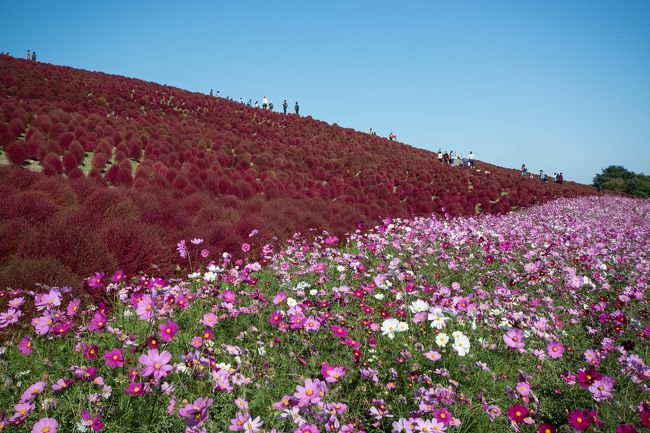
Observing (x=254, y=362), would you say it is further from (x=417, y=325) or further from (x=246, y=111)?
(x=246, y=111)

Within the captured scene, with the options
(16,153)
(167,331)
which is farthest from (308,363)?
(16,153)

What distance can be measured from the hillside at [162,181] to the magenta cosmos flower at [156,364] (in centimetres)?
230

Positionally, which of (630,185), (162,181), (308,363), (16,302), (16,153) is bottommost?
(308,363)

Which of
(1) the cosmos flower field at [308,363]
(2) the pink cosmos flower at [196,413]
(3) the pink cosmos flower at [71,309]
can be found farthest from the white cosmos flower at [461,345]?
(3) the pink cosmos flower at [71,309]

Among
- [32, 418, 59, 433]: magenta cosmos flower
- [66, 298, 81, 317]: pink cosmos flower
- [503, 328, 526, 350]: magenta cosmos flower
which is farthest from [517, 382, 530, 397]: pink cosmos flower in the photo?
[66, 298, 81, 317]: pink cosmos flower

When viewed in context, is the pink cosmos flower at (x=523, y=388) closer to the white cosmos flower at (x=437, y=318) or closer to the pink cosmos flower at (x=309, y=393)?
the white cosmos flower at (x=437, y=318)

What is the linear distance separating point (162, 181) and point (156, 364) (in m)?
7.62

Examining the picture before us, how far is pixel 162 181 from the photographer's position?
8.38 m

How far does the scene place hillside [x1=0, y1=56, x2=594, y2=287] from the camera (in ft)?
13.4

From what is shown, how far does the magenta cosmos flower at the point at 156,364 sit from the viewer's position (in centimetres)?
152

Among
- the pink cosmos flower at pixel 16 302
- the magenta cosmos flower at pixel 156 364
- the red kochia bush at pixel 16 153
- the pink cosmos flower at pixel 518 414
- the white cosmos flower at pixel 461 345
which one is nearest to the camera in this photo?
the magenta cosmos flower at pixel 156 364

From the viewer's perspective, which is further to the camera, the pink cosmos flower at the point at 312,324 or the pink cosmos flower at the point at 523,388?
the pink cosmos flower at the point at 312,324

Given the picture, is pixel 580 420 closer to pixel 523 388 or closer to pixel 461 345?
pixel 523 388

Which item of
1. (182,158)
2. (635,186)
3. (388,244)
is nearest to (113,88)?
(182,158)
